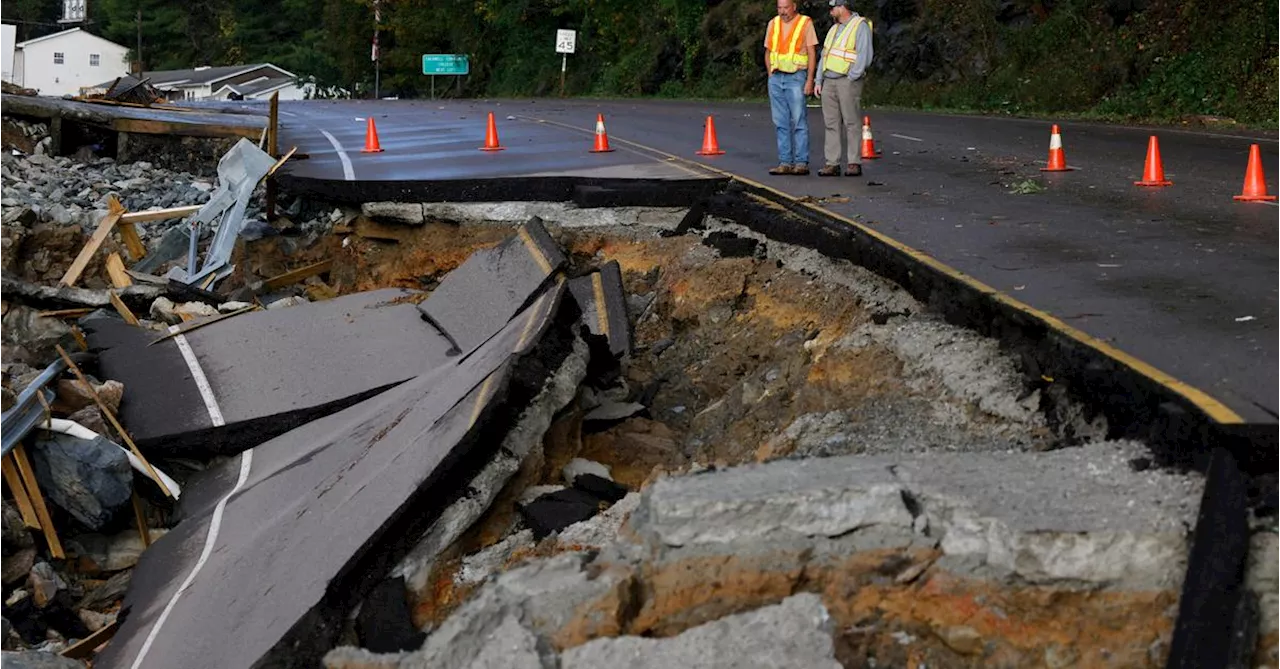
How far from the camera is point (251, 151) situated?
45.7 feet

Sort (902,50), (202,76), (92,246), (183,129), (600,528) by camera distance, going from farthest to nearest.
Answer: (202,76) < (902,50) < (183,129) < (92,246) < (600,528)

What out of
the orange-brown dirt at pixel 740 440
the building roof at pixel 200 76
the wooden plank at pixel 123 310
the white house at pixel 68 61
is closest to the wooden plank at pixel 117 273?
the wooden plank at pixel 123 310

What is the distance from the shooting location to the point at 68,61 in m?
94.0

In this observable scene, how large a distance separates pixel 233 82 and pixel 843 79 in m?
69.8

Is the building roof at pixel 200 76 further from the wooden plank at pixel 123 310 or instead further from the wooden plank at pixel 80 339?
the wooden plank at pixel 80 339

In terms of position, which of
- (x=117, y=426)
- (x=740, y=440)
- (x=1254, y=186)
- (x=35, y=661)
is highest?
(x=1254, y=186)

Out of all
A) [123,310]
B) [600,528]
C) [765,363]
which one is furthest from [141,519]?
[600,528]

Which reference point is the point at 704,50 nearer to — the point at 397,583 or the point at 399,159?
the point at 399,159

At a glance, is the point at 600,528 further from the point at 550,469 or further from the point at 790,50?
the point at 790,50

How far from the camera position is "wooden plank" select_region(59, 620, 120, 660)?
6.53 m

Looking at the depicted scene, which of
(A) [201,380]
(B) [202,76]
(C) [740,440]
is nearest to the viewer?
(C) [740,440]

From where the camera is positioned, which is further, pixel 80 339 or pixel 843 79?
pixel 843 79

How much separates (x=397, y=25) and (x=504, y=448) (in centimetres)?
6186

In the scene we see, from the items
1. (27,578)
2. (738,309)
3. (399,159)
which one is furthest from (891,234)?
(399,159)
